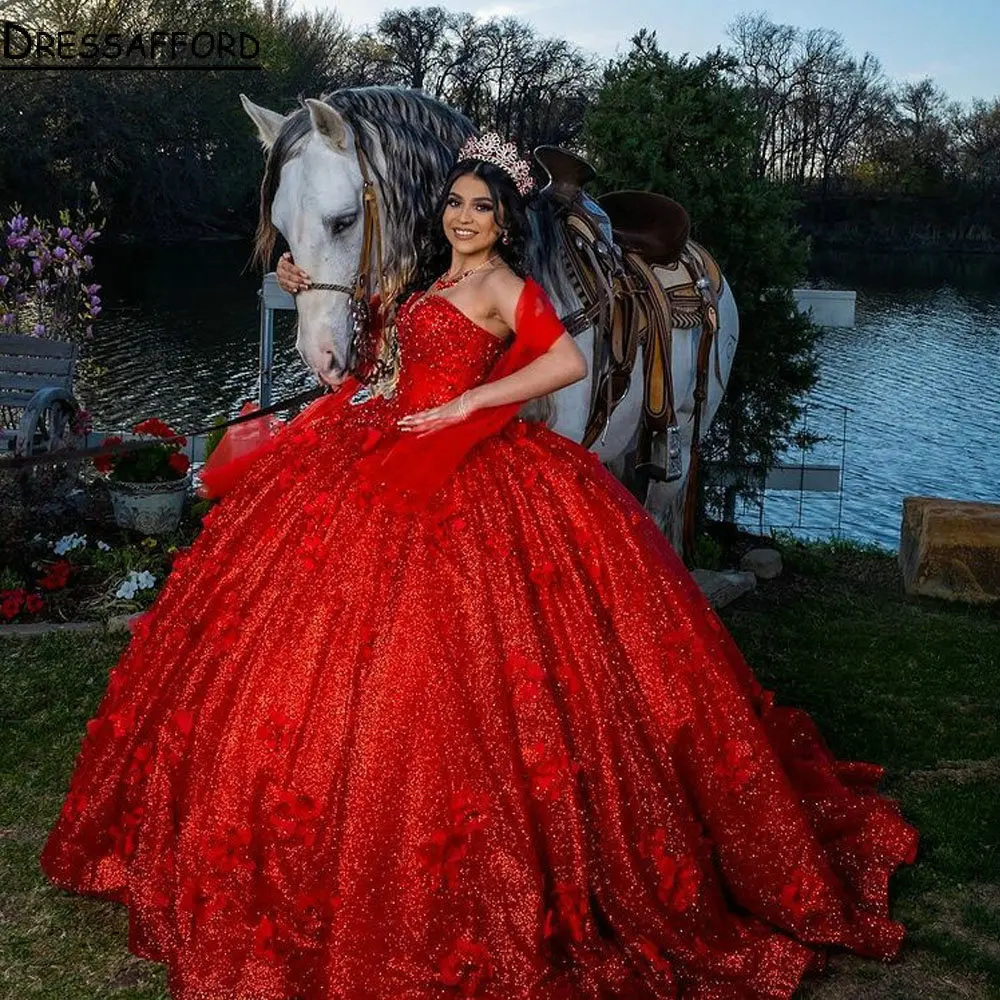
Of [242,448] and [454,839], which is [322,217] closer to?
[242,448]

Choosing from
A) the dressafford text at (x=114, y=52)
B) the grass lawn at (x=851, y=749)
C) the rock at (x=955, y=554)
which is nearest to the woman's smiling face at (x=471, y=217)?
the grass lawn at (x=851, y=749)

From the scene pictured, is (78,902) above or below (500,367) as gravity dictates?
below

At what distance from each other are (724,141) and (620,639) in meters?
5.27

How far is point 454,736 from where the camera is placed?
124 inches

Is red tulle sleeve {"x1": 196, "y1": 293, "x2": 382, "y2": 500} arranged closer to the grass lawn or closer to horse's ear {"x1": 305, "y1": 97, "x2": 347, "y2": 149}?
horse's ear {"x1": 305, "y1": 97, "x2": 347, "y2": 149}

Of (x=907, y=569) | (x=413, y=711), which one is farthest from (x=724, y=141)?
(x=413, y=711)

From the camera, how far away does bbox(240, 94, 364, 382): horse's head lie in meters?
3.89

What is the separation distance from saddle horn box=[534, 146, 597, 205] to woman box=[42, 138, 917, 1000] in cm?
128

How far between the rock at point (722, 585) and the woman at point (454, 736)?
3570 mm

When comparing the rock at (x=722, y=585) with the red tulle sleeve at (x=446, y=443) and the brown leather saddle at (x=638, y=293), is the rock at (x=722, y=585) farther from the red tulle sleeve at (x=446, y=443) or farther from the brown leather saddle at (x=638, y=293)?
the red tulle sleeve at (x=446, y=443)

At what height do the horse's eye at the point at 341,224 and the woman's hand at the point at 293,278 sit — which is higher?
the horse's eye at the point at 341,224

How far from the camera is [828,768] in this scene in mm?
4262

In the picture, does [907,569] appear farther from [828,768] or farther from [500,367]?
[500,367]

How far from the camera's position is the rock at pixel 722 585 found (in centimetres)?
729
